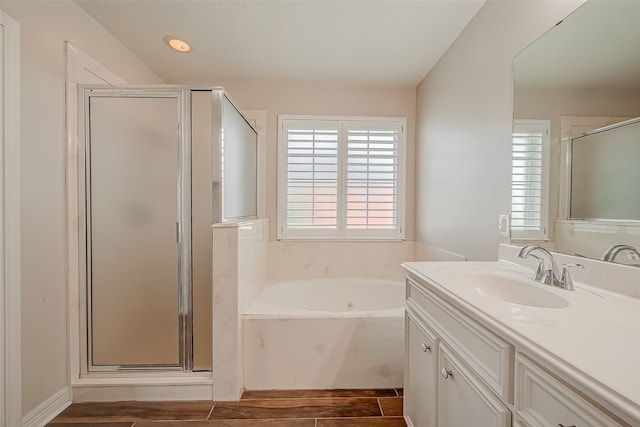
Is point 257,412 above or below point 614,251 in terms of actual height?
below

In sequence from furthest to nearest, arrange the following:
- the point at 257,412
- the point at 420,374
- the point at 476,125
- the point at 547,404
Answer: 1. the point at 476,125
2. the point at 257,412
3. the point at 420,374
4. the point at 547,404

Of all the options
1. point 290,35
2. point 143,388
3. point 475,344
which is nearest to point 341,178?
point 290,35

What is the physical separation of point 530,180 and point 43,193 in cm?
237

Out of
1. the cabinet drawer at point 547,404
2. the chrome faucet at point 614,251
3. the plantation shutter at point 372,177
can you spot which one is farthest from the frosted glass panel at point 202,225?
the chrome faucet at point 614,251

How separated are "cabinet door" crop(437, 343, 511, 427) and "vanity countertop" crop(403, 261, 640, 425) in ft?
0.64

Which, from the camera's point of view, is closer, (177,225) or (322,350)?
(177,225)

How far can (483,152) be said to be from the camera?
1.59m

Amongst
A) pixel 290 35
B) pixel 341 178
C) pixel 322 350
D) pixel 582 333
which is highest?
pixel 290 35

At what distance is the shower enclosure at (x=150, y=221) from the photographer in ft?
5.25

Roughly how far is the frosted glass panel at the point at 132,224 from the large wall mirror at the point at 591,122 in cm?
186

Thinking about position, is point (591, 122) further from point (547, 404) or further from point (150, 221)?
point (150, 221)

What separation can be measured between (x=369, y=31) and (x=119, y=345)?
2.51 meters

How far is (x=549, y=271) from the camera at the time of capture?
102 centimetres

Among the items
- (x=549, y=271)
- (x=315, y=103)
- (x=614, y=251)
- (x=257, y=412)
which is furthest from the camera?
(x=315, y=103)
